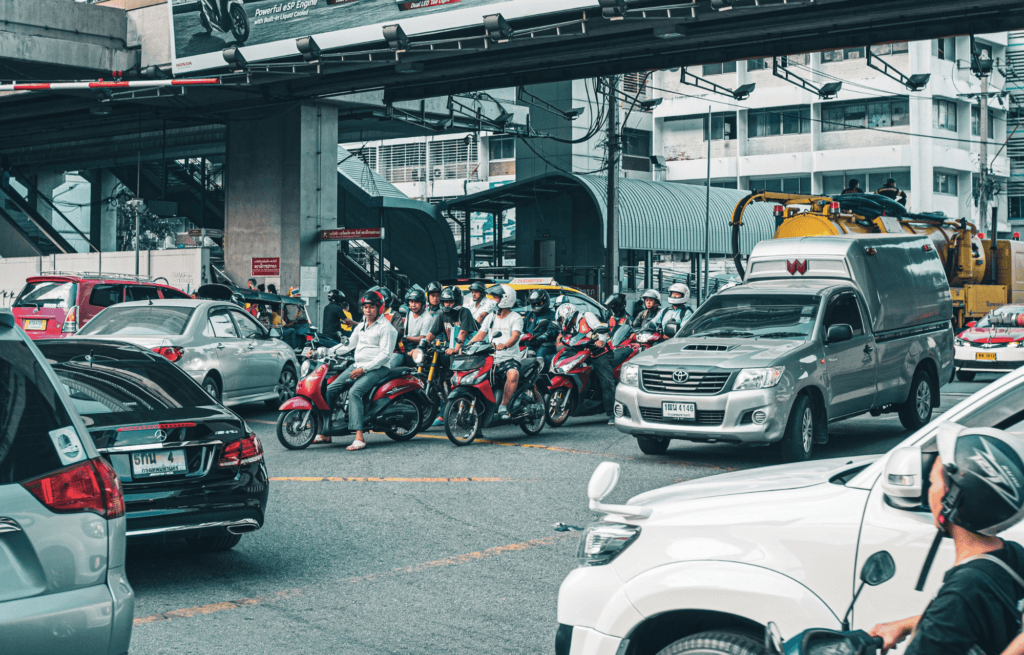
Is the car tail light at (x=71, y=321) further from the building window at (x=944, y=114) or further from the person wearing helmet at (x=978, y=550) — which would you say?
the building window at (x=944, y=114)

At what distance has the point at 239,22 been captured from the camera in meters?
22.4

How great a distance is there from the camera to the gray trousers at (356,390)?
11.2m

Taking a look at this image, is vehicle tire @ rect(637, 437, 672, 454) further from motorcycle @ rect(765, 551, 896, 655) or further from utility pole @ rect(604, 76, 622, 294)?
utility pole @ rect(604, 76, 622, 294)

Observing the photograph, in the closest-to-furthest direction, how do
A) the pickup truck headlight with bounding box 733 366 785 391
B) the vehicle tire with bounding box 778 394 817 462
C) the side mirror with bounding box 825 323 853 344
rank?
the pickup truck headlight with bounding box 733 366 785 391 < the vehicle tire with bounding box 778 394 817 462 < the side mirror with bounding box 825 323 853 344

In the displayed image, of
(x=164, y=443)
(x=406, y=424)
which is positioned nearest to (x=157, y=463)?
(x=164, y=443)

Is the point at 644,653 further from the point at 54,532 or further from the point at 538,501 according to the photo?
the point at 538,501

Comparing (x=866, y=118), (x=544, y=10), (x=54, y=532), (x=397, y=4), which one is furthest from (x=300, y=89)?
(x=866, y=118)

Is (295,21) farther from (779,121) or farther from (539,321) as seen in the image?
(779,121)

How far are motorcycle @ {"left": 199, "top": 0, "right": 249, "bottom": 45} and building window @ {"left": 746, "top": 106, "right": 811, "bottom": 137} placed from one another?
36.3 meters

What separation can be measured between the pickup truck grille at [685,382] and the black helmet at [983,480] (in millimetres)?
7896

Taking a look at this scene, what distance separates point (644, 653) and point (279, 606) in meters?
2.92

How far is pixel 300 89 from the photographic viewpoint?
24656 mm

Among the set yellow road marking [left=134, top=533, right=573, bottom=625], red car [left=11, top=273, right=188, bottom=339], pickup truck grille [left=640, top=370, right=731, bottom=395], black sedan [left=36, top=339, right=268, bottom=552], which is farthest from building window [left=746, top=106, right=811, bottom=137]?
black sedan [left=36, top=339, right=268, bottom=552]

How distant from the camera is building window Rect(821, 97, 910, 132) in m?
50.5
